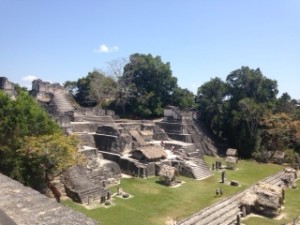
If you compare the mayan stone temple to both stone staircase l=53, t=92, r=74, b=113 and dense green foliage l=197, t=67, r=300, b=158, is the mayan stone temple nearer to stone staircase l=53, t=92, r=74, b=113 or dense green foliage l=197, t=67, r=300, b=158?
stone staircase l=53, t=92, r=74, b=113

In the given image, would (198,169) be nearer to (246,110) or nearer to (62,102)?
(246,110)

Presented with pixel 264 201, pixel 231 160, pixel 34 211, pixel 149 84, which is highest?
pixel 149 84

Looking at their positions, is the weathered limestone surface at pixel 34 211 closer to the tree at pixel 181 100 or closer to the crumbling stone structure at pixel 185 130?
the crumbling stone structure at pixel 185 130

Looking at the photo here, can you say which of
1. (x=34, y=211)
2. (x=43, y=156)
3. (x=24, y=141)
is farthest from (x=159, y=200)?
(x=34, y=211)

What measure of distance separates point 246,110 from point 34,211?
33.7 metres

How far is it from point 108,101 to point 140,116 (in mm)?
6016

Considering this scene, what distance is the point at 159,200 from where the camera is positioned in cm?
2038

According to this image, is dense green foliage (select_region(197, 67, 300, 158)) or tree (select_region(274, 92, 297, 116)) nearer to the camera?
dense green foliage (select_region(197, 67, 300, 158))

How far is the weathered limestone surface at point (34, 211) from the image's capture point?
5609mm

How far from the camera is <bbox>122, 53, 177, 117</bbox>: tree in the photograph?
42844mm

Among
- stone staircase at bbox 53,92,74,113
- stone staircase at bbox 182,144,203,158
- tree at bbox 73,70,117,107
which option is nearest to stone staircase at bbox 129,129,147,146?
stone staircase at bbox 182,144,203,158

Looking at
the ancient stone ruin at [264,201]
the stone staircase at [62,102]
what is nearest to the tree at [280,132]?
the ancient stone ruin at [264,201]

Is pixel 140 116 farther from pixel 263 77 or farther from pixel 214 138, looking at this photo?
pixel 263 77

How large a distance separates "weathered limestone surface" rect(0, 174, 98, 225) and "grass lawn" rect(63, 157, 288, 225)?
997 cm
